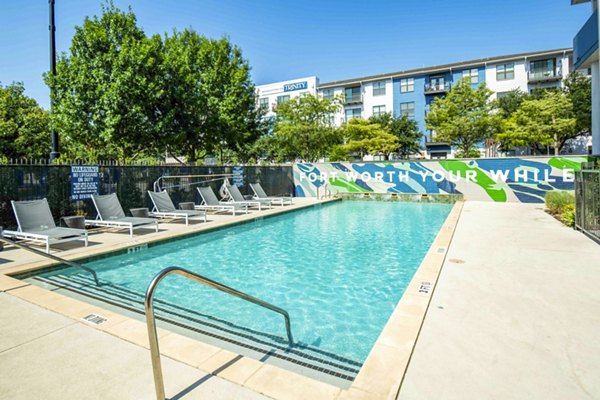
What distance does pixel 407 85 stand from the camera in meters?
40.8

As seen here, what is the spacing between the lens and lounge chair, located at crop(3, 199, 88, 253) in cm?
755

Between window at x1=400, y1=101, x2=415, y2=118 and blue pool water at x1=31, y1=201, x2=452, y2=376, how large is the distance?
31535mm

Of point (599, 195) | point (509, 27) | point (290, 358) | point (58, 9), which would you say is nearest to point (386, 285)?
point (290, 358)

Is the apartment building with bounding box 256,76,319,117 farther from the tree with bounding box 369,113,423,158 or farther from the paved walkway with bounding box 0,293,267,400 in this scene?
the paved walkway with bounding box 0,293,267,400

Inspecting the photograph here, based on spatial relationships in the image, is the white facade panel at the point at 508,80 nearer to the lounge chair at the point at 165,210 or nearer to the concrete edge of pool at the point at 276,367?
the lounge chair at the point at 165,210

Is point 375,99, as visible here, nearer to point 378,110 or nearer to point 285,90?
point 378,110

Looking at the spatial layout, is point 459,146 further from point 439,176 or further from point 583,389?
point 583,389

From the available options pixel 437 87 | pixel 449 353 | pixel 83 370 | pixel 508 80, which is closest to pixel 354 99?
pixel 437 87

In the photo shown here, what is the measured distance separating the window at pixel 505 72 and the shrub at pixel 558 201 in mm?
29062

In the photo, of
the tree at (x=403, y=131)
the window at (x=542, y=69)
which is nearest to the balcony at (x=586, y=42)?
the tree at (x=403, y=131)

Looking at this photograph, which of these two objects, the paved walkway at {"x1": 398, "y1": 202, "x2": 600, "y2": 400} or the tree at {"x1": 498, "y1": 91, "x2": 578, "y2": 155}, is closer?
the paved walkway at {"x1": 398, "y1": 202, "x2": 600, "y2": 400}

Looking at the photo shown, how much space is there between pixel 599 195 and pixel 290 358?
298 inches

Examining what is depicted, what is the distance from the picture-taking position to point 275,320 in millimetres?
4707

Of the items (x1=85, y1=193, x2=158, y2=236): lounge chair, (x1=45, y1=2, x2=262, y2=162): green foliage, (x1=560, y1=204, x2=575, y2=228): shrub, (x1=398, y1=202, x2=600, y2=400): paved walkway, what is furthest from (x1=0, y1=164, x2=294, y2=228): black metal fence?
(x1=560, y1=204, x2=575, y2=228): shrub
